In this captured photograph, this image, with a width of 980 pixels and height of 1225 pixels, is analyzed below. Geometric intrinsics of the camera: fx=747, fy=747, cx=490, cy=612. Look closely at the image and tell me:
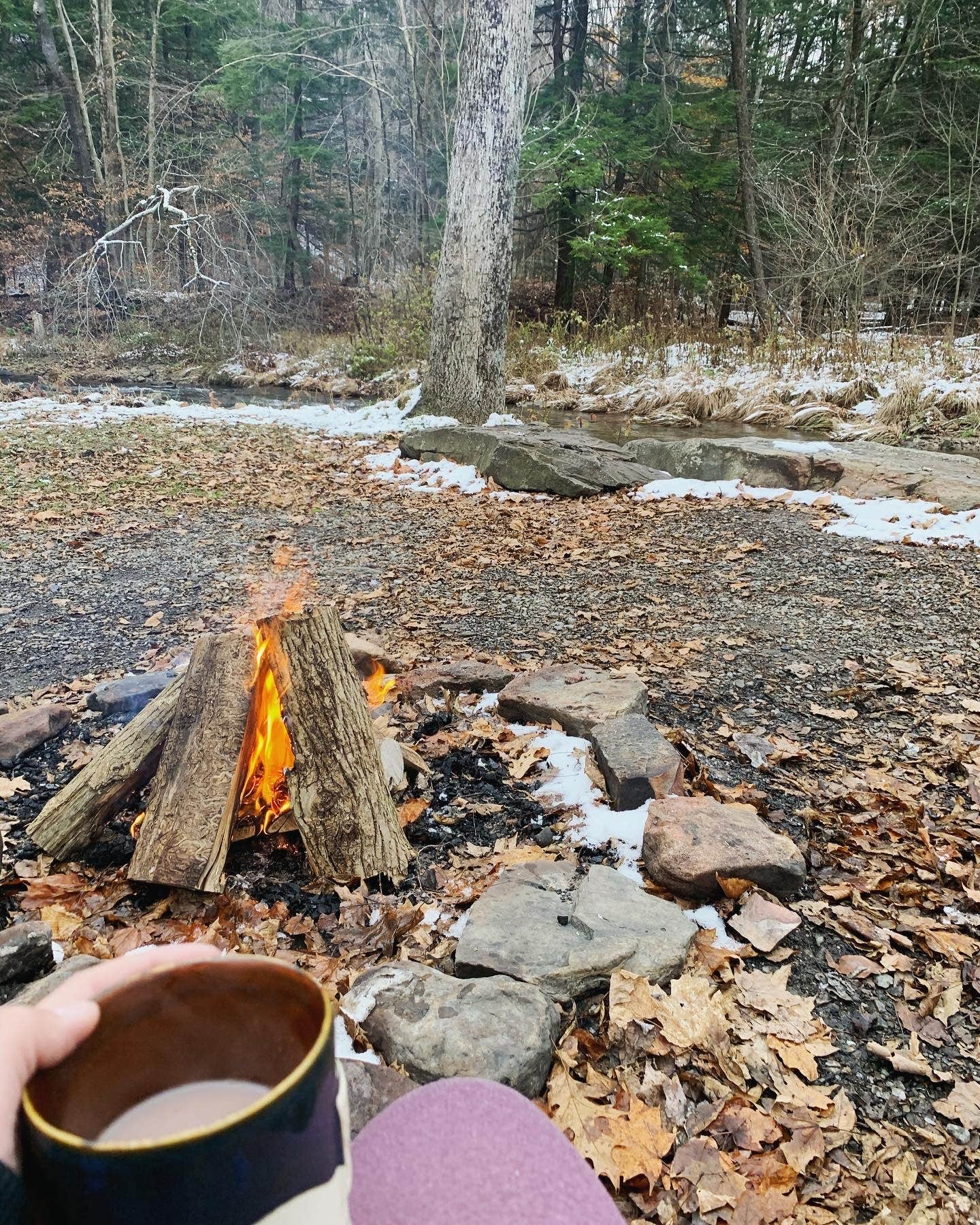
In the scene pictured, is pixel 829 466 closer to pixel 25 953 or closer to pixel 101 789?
pixel 101 789

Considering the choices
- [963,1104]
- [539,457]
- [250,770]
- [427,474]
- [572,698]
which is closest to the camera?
[963,1104]

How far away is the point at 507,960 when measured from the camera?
209cm

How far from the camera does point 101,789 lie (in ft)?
8.50

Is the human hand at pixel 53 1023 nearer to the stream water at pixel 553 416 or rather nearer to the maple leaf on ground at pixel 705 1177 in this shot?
the maple leaf on ground at pixel 705 1177

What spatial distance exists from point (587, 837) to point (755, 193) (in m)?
16.4

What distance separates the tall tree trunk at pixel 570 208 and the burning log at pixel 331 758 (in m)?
15.8

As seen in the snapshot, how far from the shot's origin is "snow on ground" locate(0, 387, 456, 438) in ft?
33.8

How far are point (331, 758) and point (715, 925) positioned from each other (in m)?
1.36

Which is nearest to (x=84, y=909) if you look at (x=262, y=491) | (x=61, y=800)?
(x=61, y=800)

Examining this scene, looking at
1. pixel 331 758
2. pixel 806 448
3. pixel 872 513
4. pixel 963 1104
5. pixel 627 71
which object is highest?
pixel 627 71

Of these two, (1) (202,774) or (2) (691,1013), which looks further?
(1) (202,774)

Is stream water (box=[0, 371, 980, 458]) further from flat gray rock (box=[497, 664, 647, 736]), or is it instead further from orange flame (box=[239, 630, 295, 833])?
orange flame (box=[239, 630, 295, 833])

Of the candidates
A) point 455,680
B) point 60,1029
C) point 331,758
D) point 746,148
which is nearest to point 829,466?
point 455,680

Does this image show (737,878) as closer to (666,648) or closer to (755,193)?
(666,648)
